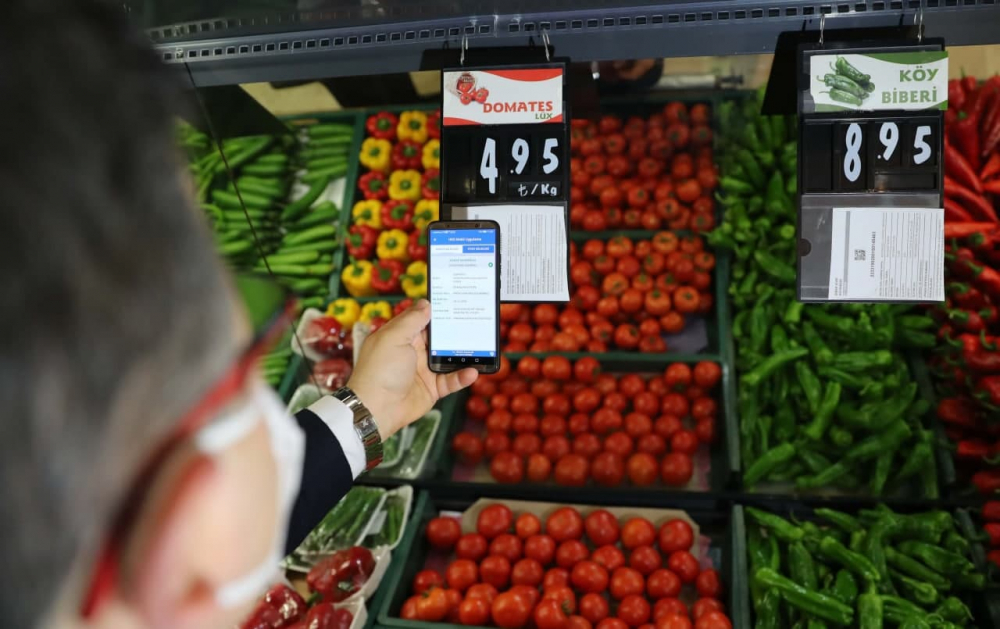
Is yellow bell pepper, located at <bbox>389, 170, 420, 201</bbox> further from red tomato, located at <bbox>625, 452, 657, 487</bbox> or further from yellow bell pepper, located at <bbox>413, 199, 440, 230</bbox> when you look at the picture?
red tomato, located at <bbox>625, 452, 657, 487</bbox>

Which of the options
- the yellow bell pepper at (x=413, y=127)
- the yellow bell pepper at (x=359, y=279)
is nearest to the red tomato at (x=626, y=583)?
the yellow bell pepper at (x=359, y=279)

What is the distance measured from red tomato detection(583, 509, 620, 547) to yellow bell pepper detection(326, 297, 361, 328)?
156cm

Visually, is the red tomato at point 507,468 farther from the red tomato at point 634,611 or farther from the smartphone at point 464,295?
the smartphone at point 464,295

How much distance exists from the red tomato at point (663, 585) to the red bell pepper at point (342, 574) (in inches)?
40.6

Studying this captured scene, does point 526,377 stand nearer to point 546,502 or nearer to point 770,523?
point 546,502

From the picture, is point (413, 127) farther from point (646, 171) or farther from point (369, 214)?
point (646, 171)

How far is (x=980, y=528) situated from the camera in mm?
2658

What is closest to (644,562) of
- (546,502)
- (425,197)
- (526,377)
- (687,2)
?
(546,502)

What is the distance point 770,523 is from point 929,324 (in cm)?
107

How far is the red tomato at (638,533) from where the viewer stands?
2867 millimetres

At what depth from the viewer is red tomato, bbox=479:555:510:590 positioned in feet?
9.30

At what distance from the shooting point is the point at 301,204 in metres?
4.03

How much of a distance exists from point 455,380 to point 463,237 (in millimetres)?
381

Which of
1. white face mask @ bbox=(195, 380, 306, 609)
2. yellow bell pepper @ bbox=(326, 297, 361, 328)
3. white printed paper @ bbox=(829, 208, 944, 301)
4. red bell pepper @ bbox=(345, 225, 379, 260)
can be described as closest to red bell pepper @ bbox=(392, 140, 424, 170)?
red bell pepper @ bbox=(345, 225, 379, 260)
